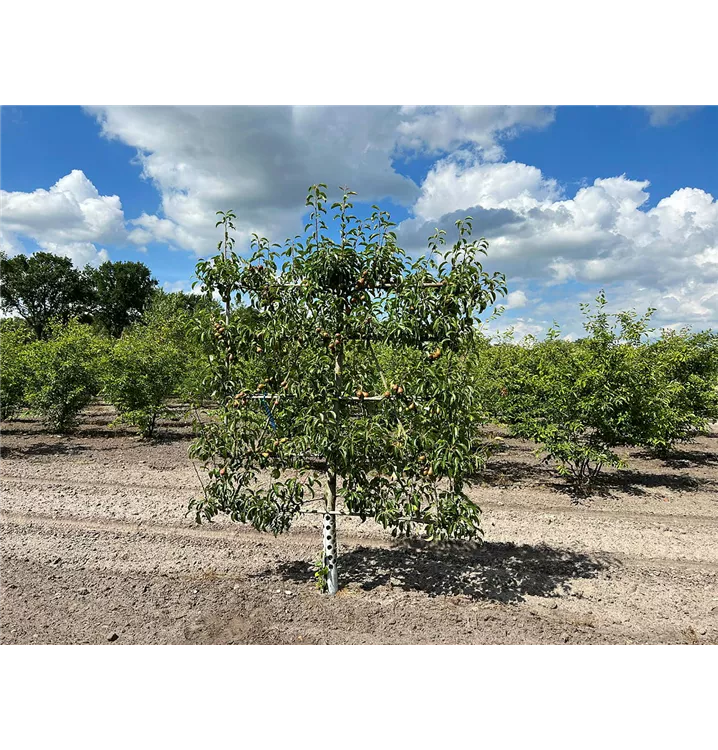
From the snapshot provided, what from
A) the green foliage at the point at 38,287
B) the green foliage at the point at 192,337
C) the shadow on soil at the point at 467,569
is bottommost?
the shadow on soil at the point at 467,569

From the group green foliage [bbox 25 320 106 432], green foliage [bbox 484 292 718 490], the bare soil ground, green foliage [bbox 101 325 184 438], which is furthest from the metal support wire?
green foliage [bbox 25 320 106 432]

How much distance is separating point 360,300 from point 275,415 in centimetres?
114

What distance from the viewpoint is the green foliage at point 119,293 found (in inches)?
1911

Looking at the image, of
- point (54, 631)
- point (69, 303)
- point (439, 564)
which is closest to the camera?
point (54, 631)

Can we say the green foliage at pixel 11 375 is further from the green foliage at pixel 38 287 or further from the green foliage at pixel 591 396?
the green foliage at pixel 38 287

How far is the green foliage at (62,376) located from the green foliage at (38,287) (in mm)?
32943

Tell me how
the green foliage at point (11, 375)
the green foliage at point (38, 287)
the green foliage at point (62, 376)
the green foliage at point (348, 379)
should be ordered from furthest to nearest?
the green foliage at point (38, 287) → the green foliage at point (62, 376) → the green foliage at point (11, 375) → the green foliage at point (348, 379)

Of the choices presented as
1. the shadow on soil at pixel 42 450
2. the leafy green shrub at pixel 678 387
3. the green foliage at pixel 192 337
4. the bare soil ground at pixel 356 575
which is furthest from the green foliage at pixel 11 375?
the leafy green shrub at pixel 678 387

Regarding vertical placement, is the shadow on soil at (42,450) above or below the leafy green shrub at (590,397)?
below

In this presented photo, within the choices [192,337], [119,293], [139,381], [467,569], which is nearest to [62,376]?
[139,381]

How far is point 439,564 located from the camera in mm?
4914

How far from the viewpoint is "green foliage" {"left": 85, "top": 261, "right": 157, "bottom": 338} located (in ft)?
159
